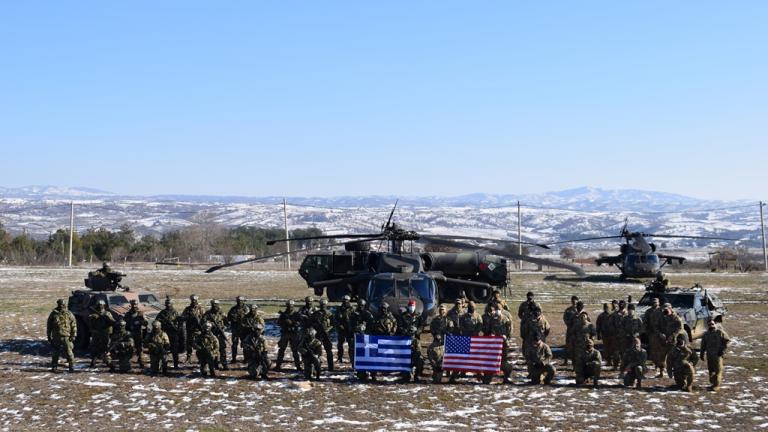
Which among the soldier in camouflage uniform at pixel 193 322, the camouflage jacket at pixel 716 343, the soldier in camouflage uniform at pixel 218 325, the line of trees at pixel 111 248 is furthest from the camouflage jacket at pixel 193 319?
the line of trees at pixel 111 248

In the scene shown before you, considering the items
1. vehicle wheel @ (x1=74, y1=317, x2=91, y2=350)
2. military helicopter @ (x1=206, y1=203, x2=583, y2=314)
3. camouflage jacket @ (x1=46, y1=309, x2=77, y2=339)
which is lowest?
vehicle wheel @ (x1=74, y1=317, x2=91, y2=350)

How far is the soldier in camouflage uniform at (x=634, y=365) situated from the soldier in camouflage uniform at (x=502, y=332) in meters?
2.06

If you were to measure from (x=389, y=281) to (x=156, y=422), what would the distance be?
7.56 metres

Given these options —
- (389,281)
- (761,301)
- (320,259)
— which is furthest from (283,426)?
(761,301)

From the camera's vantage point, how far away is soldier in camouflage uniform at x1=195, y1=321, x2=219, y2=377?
14281mm

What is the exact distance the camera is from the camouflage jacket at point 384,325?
1436 cm

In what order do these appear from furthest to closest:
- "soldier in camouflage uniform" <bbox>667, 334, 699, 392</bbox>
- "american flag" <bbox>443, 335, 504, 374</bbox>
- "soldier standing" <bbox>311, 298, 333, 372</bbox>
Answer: "soldier standing" <bbox>311, 298, 333, 372</bbox>
"american flag" <bbox>443, 335, 504, 374</bbox>
"soldier in camouflage uniform" <bbox>667, 334, 699, 392</bbox>

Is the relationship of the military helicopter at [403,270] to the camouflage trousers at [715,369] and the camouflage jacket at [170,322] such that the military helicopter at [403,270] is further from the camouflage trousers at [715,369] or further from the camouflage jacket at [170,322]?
the camouflage trousers at [715,369]

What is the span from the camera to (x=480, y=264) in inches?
922

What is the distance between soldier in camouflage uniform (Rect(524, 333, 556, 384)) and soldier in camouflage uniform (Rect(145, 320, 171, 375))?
6.80 m

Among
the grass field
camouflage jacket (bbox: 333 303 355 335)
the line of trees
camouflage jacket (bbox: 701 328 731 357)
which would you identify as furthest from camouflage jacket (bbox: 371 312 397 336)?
the line of trees

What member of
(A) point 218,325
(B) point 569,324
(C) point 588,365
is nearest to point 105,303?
(A) point 218,325

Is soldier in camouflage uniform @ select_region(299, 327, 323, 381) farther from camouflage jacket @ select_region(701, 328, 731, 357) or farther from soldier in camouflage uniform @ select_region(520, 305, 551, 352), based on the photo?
camouflage jacket @ select_region(701, 328, 731, 357)

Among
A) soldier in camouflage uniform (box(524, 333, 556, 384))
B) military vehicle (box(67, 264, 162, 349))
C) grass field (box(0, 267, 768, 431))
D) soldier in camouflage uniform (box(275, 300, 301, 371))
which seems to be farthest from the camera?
military vehicle (box(67, 264, 162, 349))
